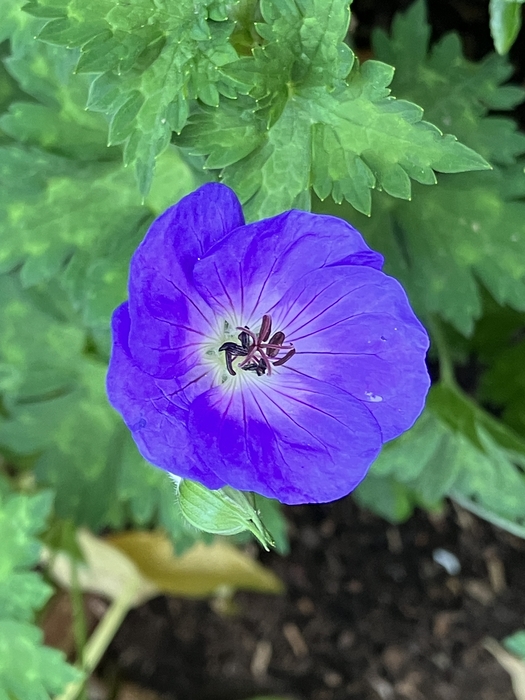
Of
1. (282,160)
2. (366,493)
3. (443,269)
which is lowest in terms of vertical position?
(366,493)

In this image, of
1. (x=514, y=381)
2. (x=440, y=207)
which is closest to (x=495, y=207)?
(x=440, y=207)

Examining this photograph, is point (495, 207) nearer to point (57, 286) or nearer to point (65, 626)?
point (57, 286)

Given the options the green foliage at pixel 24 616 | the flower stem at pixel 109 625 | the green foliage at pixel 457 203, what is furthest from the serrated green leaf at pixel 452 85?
the flower stem at pixel 109 625

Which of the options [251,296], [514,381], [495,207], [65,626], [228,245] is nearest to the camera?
[228,245]

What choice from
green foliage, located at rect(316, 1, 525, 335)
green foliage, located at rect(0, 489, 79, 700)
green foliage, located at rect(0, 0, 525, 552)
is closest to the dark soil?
green foliage, located at rect(0, 0, 525, 552)

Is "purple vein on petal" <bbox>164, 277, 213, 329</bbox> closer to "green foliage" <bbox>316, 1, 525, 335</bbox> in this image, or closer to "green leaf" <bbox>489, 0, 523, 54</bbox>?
"green foliage" <bbox>316, 1, 525, 335</bbox>

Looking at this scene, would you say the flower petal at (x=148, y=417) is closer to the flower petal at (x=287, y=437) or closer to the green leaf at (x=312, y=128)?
the flower petal at (x=287, y=437)

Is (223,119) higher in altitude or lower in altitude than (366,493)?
higher

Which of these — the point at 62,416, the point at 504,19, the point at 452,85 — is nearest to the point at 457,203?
the point at 452,85
